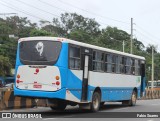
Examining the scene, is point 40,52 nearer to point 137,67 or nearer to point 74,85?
point 74,85

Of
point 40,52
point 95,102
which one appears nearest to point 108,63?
point 95,102

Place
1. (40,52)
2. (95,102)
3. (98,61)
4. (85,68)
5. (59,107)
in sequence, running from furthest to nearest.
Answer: (98,61) → (59,107) → (95,102) → (85,68) → (40,52)

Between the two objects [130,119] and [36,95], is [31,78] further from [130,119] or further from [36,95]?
[130,119]

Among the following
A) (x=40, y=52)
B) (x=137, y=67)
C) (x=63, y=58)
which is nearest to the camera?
(x=63, y=58)

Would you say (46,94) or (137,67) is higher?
(137,67)

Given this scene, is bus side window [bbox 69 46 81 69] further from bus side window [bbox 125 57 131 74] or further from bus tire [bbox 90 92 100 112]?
bus side window [bbox 125 57 131 74]

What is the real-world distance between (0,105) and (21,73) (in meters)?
3.05

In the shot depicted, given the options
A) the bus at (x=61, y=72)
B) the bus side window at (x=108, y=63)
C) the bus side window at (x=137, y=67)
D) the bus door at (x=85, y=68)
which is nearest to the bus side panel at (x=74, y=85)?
the bus at (x=61, y=72)

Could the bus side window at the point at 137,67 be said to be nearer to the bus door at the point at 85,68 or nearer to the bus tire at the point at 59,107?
the bus tire at the point at 59,107

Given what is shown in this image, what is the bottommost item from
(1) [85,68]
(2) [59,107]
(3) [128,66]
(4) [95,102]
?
(2) [59,107]

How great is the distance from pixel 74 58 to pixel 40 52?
157 centimetres

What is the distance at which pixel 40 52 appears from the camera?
18.3 metres

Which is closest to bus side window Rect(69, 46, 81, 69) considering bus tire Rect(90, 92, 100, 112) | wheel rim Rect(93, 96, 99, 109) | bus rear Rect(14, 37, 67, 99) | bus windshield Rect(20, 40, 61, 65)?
bus rear Rect(14, 37, 67, 99)

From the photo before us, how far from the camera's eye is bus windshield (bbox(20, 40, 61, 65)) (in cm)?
1814
